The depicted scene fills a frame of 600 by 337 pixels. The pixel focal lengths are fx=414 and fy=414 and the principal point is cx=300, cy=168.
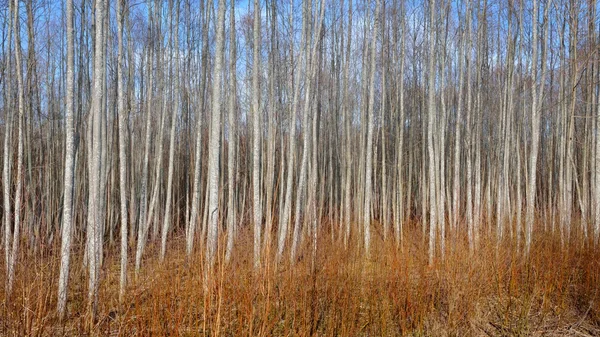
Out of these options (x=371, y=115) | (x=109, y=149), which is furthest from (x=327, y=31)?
(x=109, y=149)

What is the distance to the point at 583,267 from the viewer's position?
5133 mm

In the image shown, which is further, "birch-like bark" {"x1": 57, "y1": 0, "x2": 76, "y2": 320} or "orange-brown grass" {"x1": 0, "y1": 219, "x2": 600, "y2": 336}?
"birch-like bark" {"x1": 57, "y1": 0, "x2": 76, "y2": 320}

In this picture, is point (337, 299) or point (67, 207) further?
point (67, 207)

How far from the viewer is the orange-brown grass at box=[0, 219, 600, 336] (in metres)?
3.14

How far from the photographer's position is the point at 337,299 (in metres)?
3.79

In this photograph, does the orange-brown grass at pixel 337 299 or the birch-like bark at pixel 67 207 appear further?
the birch-like bark at pixel 67 207

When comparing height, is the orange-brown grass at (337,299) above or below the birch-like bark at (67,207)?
below

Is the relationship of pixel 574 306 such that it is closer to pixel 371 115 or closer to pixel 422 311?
pixel 422 311

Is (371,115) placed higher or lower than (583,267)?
higher

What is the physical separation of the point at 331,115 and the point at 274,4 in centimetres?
416

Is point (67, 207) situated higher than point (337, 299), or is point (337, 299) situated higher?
point (67, 207)

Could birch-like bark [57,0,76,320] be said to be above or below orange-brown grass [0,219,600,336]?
above

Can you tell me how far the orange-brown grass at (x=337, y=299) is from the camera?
3141 millimetres

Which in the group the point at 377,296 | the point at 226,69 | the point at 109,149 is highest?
Result: the point at 226,69
